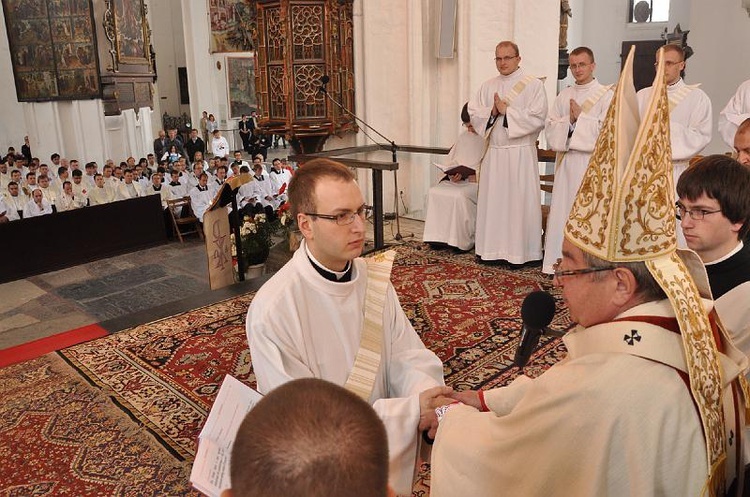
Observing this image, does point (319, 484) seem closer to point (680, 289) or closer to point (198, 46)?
point (680, 289)

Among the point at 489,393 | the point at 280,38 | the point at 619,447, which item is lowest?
the point at 489,393

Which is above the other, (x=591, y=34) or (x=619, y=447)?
(x=591, y=34)

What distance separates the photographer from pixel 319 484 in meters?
0.91

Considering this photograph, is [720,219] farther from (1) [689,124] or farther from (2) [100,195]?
(2) [100,195]

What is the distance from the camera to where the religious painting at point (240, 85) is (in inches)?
890

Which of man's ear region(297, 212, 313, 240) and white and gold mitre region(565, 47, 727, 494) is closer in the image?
white and gold mitre region(565, 47, 727, 494)

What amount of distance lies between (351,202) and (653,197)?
3.94 ft

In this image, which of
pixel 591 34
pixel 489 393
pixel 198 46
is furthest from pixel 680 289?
pixel 198 46

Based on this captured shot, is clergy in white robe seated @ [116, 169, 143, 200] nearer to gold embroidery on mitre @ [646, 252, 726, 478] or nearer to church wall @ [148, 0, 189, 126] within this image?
gold embroidery on mitre @ [646, 252, 726, 478]

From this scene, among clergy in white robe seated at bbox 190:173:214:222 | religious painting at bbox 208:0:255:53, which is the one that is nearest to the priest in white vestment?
clergy in white robe seated at bbox 190:173:214:222

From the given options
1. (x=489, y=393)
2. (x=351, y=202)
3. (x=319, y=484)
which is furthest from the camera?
(x=351, y=202)

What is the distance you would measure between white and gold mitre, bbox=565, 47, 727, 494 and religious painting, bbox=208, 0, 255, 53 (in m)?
21.3

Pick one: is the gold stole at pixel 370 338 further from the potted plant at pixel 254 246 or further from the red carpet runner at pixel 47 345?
the potted plant at pixel 254 246

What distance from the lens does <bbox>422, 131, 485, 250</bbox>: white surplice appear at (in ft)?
24.2
